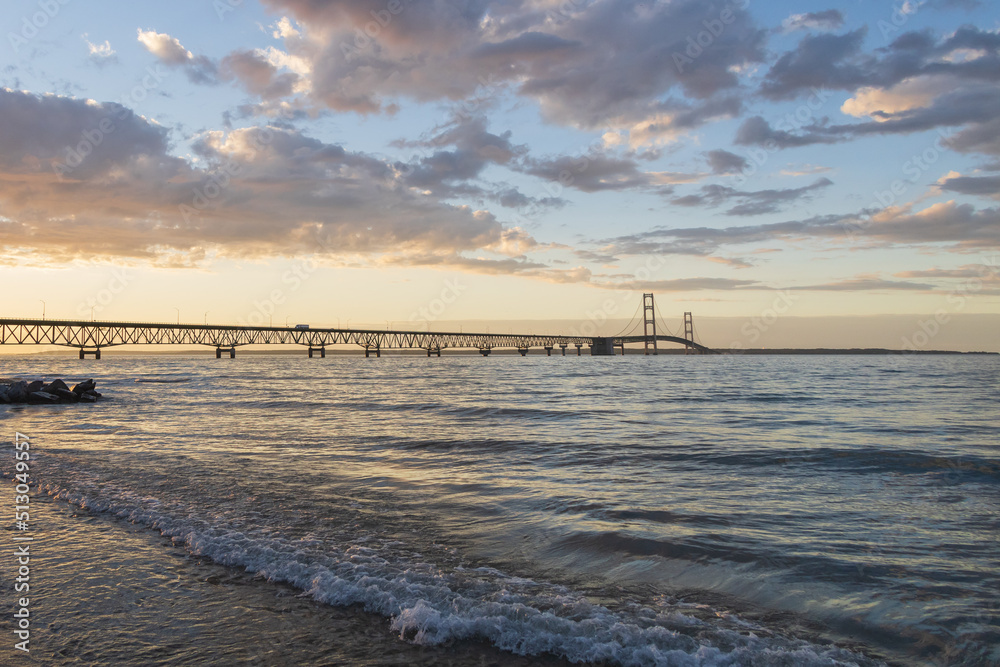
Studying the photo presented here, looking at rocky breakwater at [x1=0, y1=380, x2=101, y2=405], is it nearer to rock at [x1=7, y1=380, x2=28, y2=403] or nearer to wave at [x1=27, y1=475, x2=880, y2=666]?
rock at [x1=7, y1=380, x2=28, y2=403]

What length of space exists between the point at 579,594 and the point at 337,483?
5.86 meters

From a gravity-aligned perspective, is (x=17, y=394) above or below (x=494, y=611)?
below

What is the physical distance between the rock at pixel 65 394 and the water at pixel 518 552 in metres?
17.9

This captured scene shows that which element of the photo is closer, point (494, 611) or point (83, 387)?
point (494, 611)

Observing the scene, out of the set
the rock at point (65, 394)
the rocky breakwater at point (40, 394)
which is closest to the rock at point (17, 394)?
the rocky breakwater at point (40, 394)

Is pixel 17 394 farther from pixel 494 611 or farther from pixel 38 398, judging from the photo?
pixel 494 611

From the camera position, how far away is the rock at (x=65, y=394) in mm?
28766

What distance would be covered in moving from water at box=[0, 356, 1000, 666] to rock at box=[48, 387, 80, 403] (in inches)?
704

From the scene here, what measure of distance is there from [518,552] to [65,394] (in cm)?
3226

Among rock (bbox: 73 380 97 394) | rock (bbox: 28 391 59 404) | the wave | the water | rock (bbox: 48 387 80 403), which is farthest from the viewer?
rock (bbox: 73 380 97 394)

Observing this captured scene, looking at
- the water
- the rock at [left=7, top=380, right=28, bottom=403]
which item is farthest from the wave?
the rock at [left=7, top=380, right=28, bottom=403]

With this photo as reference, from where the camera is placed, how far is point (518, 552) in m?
6.15

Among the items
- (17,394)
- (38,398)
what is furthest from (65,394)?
(17,394)

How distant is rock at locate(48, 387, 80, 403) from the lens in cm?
2877
